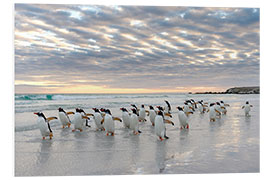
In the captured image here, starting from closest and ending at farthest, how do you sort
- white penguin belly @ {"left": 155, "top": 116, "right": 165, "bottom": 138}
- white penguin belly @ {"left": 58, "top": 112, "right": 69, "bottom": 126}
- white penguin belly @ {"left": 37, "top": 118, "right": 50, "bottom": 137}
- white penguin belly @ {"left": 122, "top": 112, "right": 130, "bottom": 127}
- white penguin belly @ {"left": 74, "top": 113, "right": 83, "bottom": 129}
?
white penguin belly @ {"left": 155, "top": 116, "right": 165, "bottom": 138}
white penguin belly @ {"left": 37, "top": 118, "right": 50, "bottom": 137}
white penguin belly @ {"left": 74, "top": 113, "right": 83, "bottom": 129}
white penguin belly @ {"left": 122, "top": 112, "right": 130, "bottom": 127}
white penguin belly @ {"left": 58, "top": 112, "right": 69, "bottom": 126}

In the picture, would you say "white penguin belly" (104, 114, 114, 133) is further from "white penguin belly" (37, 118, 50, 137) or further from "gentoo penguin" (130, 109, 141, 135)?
"white penguin belly" (37, 118, 50, 137)

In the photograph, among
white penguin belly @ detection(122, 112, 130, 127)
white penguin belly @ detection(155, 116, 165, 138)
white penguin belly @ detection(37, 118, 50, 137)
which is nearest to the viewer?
white penguin belly @ detection(155, 116, 165, 138)

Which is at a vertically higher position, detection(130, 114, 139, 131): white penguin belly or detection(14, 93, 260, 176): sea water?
detection(130, 114, 139, 131): white penguin belly

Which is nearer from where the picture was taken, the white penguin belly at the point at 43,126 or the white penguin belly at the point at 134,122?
the white penguin belly at the point at 43,126

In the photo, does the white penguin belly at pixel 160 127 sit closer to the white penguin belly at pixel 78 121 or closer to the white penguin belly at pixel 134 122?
the white penguin belly at pixel 134 122

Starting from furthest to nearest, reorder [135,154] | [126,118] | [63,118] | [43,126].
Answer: [63,118] < [126,118] < [43,126] < [135,154]

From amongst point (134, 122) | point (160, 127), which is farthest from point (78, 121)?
point (160, 127)

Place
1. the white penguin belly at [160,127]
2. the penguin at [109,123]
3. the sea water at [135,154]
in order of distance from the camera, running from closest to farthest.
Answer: the sea water at [135,154] < the white penguin belly at [160,127] < the penguin at [109,123]

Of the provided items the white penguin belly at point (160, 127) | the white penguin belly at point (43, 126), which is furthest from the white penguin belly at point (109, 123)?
the white penguin belly at point (43, 126)

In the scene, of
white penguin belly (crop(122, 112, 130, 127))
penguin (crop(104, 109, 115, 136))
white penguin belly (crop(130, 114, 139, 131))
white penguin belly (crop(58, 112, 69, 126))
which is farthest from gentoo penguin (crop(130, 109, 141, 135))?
white penguin belly (crop(58, 112, 69, 126))

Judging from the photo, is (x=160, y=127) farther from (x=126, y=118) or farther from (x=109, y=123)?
(x=126, y=118)

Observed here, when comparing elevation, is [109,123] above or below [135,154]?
above
